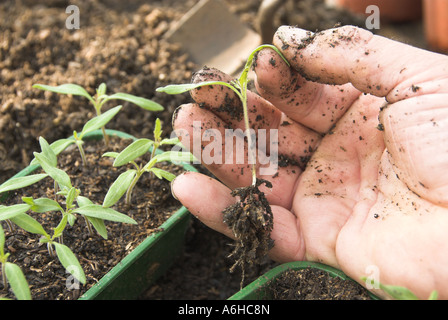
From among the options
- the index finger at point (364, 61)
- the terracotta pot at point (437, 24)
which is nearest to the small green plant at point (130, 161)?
the index finger at point (364, 61)

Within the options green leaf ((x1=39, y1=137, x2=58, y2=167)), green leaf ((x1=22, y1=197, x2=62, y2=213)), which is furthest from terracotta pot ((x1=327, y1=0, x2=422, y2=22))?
green leaf ((x1=22, y1=197, x2=62, y2=213))

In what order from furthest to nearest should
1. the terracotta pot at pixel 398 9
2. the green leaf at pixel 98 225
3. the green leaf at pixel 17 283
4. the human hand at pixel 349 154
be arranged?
the terracotta pot at pixel 398 9 < the green leaf at pixel 98 225 < the human hand at pixel 349 154 < the green leaf at pixel 17 283

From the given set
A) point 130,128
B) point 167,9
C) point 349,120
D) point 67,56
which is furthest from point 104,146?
point 167,9

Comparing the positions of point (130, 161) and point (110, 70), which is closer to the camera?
point (130, 161)

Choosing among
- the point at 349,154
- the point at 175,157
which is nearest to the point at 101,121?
the point at 175,157

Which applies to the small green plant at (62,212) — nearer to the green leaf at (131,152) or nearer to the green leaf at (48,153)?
the green leaf at (48,153)

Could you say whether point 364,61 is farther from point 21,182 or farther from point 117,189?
point 21,182
